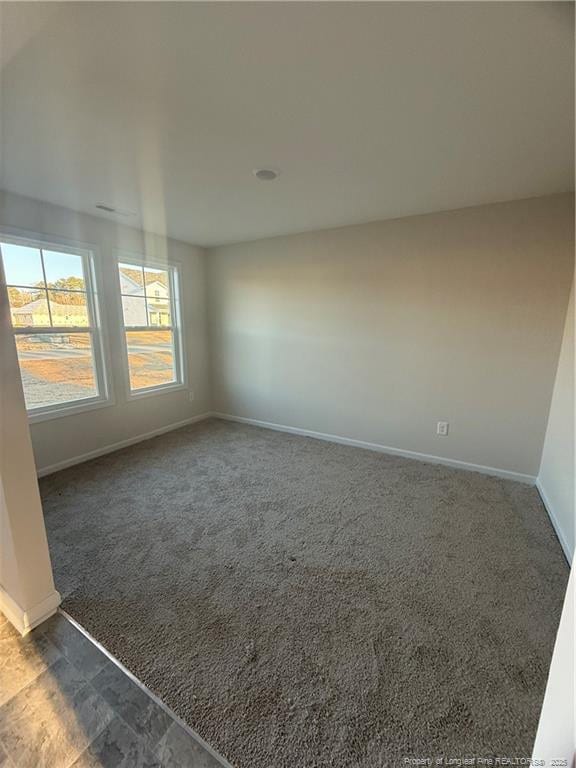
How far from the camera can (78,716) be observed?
1.17 m

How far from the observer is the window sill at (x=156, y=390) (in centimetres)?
363

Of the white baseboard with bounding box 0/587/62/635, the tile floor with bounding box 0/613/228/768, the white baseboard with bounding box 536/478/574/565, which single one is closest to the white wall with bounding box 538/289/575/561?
the white baseboard with bounding box 536/478/574/565

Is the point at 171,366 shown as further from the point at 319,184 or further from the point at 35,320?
the point at 319,184

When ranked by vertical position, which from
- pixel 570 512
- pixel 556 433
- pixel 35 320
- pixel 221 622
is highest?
pixel 35 320

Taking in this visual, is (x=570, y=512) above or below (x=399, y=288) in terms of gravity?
below

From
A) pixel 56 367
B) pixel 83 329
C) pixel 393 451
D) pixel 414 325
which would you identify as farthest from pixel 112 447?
pixel 414 325

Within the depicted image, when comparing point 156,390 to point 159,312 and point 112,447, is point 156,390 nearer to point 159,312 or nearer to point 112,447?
point 112,447

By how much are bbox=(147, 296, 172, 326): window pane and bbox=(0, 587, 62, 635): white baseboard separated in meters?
2.87

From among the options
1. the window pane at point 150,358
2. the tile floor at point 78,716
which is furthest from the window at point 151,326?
the tile floor at point 78,716

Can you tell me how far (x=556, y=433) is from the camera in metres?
2.39

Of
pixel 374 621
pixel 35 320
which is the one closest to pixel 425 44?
pixel 374 621

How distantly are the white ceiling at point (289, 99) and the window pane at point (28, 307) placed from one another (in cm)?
78

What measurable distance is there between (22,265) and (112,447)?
1.87 meters

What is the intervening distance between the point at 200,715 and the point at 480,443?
9.22 feet
